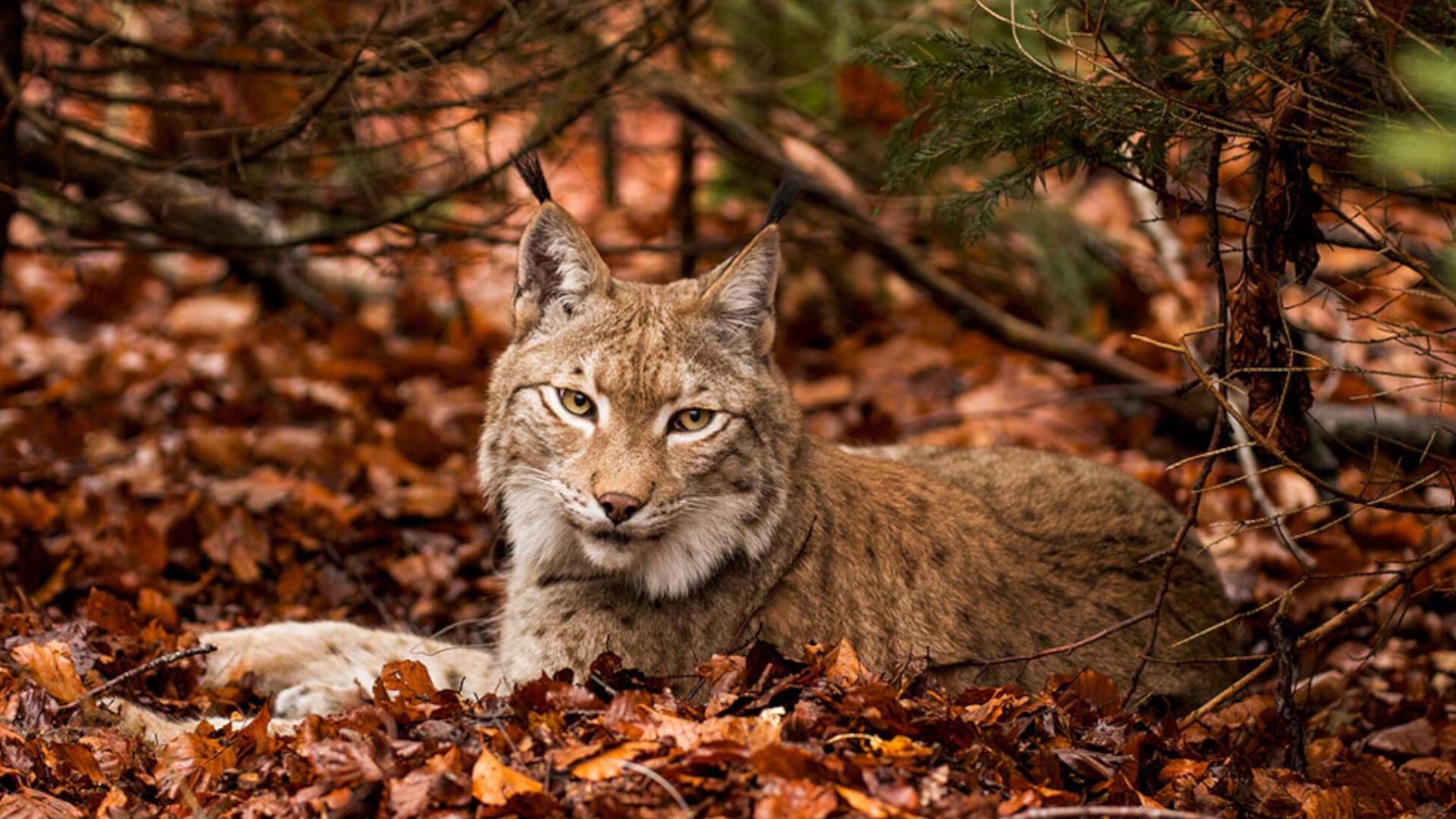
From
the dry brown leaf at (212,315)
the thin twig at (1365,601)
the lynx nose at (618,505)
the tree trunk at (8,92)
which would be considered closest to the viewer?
the thin twig at (1365,601)

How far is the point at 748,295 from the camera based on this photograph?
4574 mm

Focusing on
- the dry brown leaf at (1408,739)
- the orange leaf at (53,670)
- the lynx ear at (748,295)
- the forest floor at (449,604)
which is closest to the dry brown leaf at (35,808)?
the forest floor at (449,604)

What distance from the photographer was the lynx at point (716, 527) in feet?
14.1

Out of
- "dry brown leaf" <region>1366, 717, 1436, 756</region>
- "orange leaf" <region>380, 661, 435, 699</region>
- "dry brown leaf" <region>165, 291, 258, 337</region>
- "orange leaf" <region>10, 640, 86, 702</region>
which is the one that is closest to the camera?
"orange leaf" <region>380, 661, 435, 699</region>

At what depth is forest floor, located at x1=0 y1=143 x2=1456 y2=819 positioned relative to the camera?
133 inches

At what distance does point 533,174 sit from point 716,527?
1301mm

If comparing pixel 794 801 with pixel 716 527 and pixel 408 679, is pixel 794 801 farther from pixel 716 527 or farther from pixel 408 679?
pixel 408 679

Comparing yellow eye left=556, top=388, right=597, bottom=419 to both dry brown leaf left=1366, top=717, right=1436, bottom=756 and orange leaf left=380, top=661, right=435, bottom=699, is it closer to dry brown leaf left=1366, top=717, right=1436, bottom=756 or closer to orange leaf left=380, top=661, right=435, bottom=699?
orange leaf left=380, top=661, right=435, bottom=699

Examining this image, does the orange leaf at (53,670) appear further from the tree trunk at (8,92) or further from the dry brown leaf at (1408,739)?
the dry brown leaf at (1408,739)

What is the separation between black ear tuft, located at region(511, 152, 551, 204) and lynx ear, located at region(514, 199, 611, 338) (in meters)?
0.07

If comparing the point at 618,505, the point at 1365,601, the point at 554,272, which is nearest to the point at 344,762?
the point at 618,505

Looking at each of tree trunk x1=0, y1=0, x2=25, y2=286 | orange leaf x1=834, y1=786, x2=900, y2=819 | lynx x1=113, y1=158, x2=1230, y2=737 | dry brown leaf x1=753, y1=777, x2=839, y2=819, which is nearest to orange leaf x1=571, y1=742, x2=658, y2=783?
dry brown leaf x1=753, y1=777, x2=839, y2=819

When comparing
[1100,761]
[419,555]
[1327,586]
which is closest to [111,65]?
[419,555]

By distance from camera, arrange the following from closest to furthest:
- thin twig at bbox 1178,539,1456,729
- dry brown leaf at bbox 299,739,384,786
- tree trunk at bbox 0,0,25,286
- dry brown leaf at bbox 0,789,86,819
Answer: dry brown leaf at bbox 299,739,384,786, dry brown leaf at bbox 0,789,86,819, thin twig at bbox 1178,539,1456,729, tree trunk at bbox 0,0,25,286
